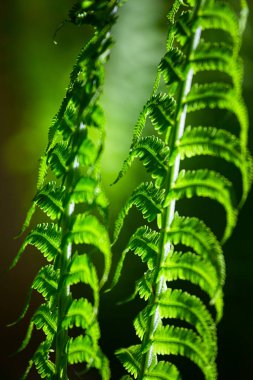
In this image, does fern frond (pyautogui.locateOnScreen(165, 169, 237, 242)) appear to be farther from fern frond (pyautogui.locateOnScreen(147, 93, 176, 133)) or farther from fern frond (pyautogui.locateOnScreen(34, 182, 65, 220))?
fern frond (pyautogui.locateOnScreen(34, 182, 65, 220))

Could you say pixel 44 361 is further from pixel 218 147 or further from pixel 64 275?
pixel 218 147

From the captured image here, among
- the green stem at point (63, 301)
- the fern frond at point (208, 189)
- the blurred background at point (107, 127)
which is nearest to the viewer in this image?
the fern frond at point (208, 189)

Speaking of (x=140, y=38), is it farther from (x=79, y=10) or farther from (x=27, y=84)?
(x=79, y=10)

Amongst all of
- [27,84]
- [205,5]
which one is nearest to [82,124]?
[205,5]

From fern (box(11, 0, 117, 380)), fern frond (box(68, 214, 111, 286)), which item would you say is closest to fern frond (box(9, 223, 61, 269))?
fern (box(11, 0, 117, 380))

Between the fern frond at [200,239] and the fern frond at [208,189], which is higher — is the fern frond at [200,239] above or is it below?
below

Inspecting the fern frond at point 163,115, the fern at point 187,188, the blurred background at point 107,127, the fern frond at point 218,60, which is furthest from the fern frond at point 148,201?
the blurred background at point 107,127

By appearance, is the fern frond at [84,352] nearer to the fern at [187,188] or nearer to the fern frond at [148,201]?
the fern at [187,188]

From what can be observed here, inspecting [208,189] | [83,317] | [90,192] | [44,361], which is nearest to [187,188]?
[208,189]
